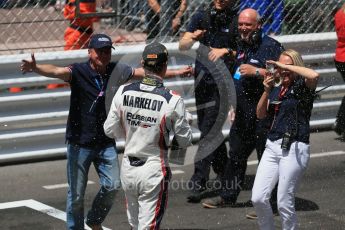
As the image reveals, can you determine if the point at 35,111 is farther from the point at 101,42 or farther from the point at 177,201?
the point at 101,42

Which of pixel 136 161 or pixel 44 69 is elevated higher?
pixel 44 69

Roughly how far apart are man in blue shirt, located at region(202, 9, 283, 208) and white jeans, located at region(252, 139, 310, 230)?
47.6 inches

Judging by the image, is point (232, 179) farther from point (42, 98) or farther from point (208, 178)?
point (42, 98)

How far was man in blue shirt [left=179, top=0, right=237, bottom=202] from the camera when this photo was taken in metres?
10.1

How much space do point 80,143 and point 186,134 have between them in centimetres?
153

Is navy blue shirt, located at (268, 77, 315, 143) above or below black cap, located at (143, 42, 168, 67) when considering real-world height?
below

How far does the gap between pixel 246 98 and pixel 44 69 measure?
2.42 metres

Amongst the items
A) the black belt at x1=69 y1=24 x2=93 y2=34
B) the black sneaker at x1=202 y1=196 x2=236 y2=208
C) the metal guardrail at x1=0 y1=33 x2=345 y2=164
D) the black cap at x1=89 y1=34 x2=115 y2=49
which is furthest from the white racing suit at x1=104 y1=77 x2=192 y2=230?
the black belt at x1=69 y1=24 x2=93 y2=34

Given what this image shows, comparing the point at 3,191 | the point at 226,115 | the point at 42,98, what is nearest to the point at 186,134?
the point at 226,115

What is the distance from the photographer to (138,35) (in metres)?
13.0

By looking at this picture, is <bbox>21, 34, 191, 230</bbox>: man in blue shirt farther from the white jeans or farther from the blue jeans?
the white jeans

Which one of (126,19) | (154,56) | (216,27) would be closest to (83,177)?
(154,56)

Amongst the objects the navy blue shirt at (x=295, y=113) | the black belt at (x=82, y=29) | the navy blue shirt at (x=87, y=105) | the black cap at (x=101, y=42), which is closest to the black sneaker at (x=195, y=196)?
the navy blue shirt at (x=87, y=105)

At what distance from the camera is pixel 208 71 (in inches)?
403
